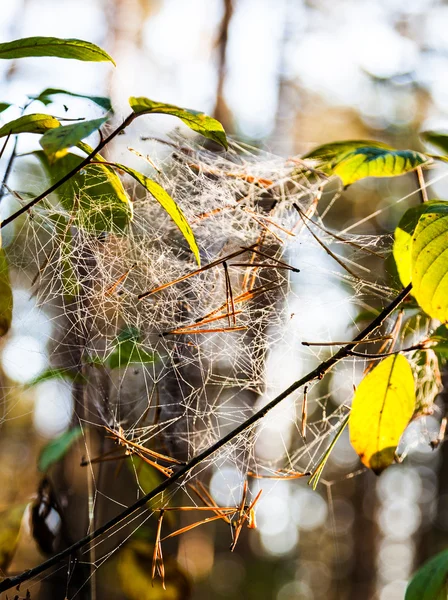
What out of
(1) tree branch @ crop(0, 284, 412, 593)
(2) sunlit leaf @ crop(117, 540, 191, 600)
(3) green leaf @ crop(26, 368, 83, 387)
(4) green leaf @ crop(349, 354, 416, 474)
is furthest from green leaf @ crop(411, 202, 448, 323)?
(2) sunlit leaf @ crop(117, 540, 191, 600)

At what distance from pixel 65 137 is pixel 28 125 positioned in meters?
0.14

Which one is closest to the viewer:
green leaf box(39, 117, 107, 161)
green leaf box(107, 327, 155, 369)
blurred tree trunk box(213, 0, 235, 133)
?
green leaf box(39, 117, 107, 161)

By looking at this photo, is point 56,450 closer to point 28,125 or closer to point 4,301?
point 4,301

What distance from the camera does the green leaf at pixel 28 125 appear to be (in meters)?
0.54

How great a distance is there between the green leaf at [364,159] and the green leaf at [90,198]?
26 centimetres

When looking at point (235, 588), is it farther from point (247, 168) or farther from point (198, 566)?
point (247, 168)

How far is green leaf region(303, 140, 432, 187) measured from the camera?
0.60m

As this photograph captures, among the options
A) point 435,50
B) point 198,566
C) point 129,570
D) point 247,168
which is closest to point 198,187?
point 247,168

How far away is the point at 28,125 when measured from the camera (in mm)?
541

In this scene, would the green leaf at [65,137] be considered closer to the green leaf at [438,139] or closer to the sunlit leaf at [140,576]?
the green leaf at [438,139]

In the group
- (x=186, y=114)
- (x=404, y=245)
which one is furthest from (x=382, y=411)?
(x=186, y=114)

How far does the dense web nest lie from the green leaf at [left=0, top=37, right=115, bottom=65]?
0.18 m

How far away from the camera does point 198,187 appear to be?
96cm

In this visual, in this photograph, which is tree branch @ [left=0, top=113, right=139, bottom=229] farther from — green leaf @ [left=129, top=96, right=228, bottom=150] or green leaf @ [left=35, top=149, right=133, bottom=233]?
green leaf @ [left=35, top=149, right=133, bottom=233]
